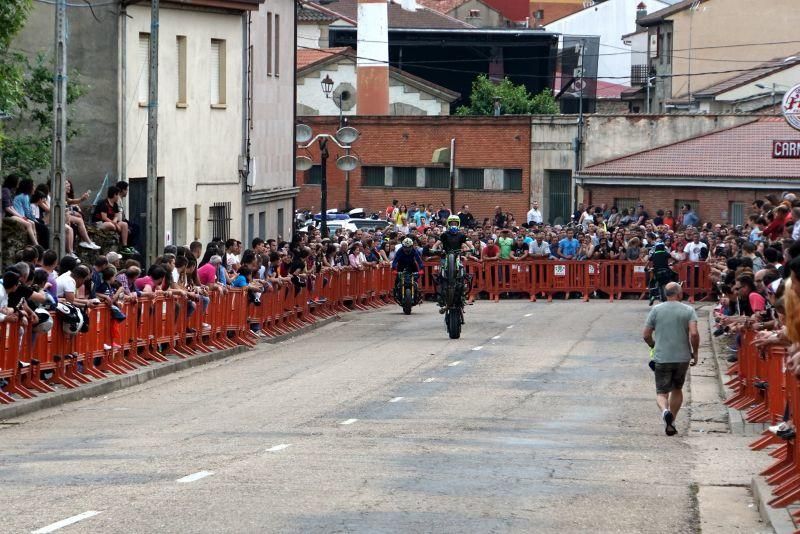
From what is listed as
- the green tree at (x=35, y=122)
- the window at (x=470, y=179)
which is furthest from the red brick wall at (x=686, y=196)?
the green tree at (x=35, y=122)

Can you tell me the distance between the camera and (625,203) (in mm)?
62031

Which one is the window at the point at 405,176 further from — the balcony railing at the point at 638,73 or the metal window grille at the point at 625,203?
the balcony railing at the point at 638,73

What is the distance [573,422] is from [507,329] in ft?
46.7

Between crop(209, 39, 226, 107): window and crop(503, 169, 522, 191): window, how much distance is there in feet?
102

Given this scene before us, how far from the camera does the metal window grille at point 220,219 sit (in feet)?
129

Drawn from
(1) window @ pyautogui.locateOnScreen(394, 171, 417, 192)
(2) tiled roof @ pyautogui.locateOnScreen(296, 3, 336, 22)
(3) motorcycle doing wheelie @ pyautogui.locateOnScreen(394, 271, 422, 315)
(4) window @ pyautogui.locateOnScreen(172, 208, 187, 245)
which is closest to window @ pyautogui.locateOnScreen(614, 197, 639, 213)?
(1) window @ pyautogui.locateOnScreen(394, 171, 417, 192)

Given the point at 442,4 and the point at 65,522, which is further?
the point at 442,4

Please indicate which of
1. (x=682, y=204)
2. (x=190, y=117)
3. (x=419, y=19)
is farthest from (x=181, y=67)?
(x=419, y=19)

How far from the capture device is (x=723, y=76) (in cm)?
7775

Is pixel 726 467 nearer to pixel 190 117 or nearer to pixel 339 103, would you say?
pixel 190 117

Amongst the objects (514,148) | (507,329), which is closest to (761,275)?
(507,329)

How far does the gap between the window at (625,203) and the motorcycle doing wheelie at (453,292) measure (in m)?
32.7

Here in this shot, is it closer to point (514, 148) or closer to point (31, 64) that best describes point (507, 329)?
point (31, 64)

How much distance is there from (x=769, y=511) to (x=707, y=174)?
47692 millimetres
